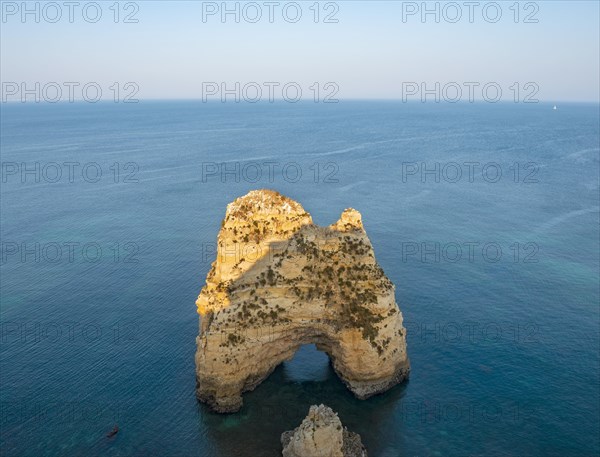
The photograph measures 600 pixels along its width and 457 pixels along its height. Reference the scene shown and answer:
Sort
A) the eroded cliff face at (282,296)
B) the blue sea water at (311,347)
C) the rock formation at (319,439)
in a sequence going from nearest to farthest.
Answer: the rock formation at (319,439) → the blue sea water at (311,347) → the eroded cliff face at (282,296)

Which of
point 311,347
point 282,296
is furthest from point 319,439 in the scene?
point 311,347

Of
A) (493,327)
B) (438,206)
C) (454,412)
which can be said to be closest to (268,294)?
(454,412)

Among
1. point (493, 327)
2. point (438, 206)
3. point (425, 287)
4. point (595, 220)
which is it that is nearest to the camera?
point (493, 327)

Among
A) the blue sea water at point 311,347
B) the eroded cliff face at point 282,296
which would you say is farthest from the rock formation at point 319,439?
the eroded cliff face at point 282,296

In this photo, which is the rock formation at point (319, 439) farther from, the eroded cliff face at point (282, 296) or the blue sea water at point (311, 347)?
the eroded cliff face at point (282, 296)

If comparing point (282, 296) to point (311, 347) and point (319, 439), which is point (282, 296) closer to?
point (319, 439)

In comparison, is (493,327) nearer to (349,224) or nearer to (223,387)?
(349,224)
